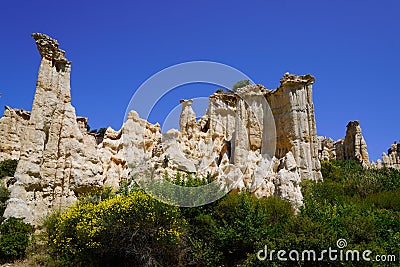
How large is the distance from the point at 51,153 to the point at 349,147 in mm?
43662

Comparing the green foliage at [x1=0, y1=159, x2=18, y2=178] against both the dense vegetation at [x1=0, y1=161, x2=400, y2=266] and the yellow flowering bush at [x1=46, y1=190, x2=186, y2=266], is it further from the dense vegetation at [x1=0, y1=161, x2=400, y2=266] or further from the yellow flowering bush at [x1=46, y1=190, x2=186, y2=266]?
the yellow flowering bush at [x1=46, y1=190, x2=186, y2=266]

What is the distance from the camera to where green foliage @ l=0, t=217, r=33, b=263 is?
49.3ft

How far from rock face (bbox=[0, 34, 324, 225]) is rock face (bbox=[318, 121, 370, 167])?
385 mm

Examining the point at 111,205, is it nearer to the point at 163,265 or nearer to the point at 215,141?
the point at 163,265

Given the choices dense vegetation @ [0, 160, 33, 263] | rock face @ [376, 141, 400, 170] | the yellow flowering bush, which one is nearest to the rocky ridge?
dense vegetation @ [0, 160, 33, 263]

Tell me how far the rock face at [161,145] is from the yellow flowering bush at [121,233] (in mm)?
3748

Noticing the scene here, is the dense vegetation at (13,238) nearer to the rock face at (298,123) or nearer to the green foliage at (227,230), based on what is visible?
the green foliage at (227,230)

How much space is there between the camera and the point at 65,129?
20.5 metres

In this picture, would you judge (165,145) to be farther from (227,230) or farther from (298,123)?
(227,230)

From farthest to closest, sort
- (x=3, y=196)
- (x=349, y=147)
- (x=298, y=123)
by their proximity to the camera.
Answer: (x=349, y=147) → (x=298, y=123) → (x=3, y=196)

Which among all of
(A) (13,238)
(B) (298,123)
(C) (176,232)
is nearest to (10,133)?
(A) (13,238)

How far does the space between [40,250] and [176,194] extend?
6666mm

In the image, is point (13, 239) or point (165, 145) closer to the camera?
point (13, 239)

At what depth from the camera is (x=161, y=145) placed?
96.4ft
